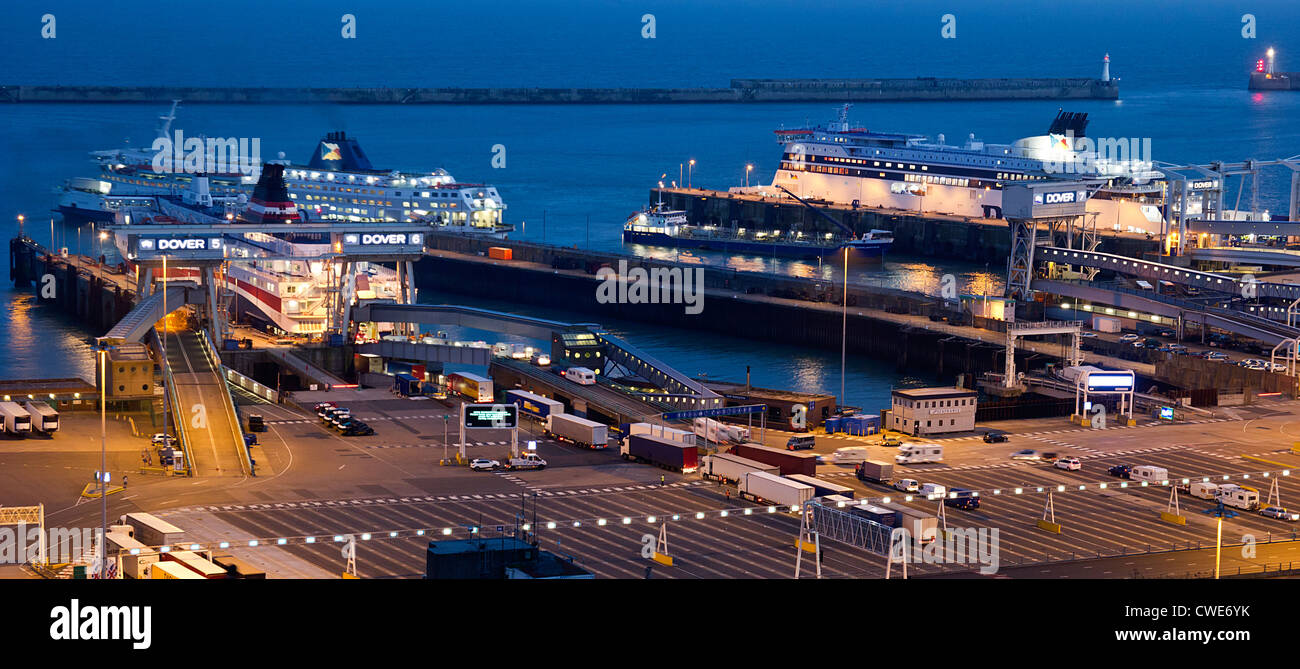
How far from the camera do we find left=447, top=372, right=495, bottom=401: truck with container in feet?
136

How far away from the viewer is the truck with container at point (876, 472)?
105 feet

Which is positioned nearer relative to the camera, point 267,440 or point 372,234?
point 267,440

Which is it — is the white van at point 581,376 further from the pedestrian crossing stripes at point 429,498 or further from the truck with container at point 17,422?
the truck with container at point 17,422

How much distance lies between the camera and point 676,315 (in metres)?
63.9

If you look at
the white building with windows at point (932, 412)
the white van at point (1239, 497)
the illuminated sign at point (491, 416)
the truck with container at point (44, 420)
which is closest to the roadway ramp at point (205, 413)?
the truck with container at point (44, 420)

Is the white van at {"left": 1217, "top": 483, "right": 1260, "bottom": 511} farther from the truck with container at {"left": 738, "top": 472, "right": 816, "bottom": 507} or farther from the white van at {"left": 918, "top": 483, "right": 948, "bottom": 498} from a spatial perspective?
the truck with container at {"left": 738, "top": 472, "right": 816, "bottom": 507}

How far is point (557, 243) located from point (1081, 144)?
3256cm

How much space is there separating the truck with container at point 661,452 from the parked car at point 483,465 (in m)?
3.06

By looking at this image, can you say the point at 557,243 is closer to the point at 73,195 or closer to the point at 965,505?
the point at 73,195

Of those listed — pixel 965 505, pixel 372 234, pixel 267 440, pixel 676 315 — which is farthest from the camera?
pixel 676 315

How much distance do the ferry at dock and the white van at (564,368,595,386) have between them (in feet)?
138

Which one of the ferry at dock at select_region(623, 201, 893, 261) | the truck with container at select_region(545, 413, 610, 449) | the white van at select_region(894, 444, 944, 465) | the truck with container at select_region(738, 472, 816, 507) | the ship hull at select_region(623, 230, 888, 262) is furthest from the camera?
the ferry at dock at select_region(623, 201, 893, 261)

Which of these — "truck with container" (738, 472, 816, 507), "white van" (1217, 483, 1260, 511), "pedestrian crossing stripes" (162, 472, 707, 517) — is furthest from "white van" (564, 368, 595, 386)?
"white van" (1217, 483, 1260, 511)
